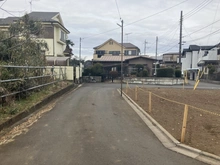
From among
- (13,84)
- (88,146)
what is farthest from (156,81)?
(88,146)

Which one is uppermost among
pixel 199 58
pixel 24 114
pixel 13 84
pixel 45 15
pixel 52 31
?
pixel 45 15

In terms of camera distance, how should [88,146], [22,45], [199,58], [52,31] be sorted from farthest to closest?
[199,58] → [52,31] → [22,45] → [88,146]

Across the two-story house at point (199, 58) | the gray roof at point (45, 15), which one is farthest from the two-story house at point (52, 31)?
the two-story house at point (199, 58)

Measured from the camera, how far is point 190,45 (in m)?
62.2

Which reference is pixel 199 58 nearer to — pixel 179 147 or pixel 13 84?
pixel 13 84

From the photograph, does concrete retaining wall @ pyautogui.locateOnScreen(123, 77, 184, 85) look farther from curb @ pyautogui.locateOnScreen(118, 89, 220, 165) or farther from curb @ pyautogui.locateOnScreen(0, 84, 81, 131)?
curb @ pyautogui.locateOnScreen(118, 89, 220, 165)

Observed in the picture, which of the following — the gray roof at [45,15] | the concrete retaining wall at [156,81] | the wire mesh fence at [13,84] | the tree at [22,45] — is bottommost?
the concrete retaining wall at [156,81]

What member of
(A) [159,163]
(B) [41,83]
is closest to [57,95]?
(B) [41,83]

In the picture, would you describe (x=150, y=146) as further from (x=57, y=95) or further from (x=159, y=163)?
(x=57, y=95)

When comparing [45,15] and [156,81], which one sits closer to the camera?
[45,15]

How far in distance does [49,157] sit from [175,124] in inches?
191

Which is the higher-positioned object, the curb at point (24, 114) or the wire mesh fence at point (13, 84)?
the wire mesh fence at point (13, 84)

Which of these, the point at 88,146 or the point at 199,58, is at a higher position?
the point at 199,58

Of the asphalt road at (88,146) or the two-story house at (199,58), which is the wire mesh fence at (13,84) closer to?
the asphalt road at (88,146)
